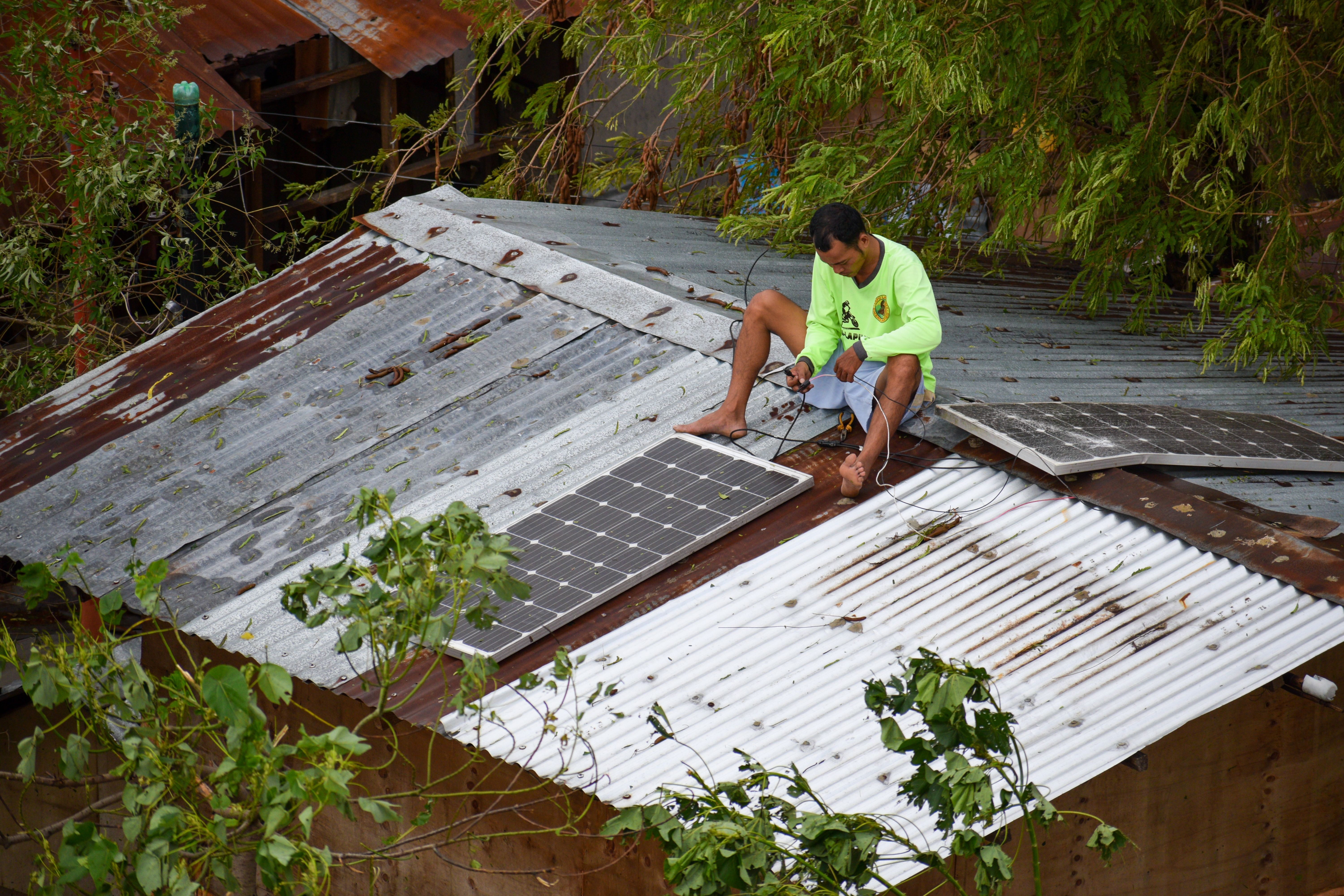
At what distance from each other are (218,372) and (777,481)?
141 inches

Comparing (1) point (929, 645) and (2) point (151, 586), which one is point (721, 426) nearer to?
(1) point (929, 645)

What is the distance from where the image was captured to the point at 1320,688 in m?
4.23

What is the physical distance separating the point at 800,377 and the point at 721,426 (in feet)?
1.48

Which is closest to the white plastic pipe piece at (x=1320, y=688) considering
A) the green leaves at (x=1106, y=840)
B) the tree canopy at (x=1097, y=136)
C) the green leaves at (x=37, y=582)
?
the green leaves at (x=1106, y=840)

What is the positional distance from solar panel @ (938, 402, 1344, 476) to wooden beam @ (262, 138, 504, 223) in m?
8.41

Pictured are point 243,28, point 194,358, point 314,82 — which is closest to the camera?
point 194,358

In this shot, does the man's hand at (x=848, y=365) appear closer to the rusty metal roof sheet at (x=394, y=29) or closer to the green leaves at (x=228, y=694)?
the green leaves at (x=228, y=694)

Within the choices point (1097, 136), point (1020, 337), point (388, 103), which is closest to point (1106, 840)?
point (1020, 337)

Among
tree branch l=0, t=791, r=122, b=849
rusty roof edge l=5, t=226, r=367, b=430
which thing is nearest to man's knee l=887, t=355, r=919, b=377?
tree branch l=0, t=791, r=122, b=849

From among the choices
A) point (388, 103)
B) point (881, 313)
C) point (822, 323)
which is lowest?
point (388, 103)

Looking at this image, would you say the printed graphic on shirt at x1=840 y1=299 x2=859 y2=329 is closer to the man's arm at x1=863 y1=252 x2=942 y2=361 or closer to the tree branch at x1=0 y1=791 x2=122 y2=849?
the man's arm at x1=863 y1=252 x2=942 y2=361

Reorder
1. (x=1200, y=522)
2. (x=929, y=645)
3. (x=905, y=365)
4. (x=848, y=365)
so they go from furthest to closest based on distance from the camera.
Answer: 1. (x=848, y=365)
2. (x=905, y=365)
3. (x=1200, y=522)
4. (x=929, y=645)

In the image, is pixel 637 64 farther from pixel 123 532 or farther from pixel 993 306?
pixel 123 532

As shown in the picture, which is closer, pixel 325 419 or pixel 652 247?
pixel 325 419
